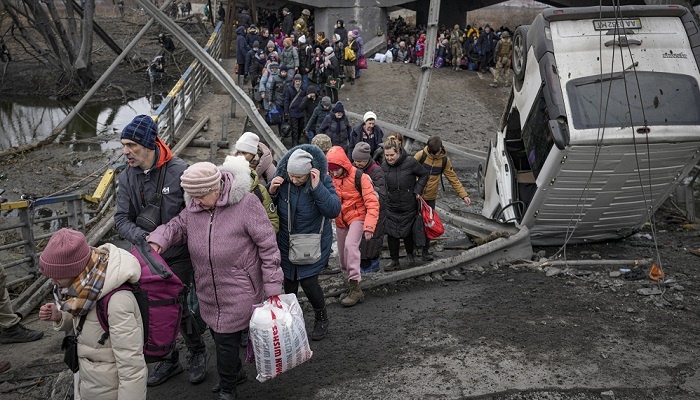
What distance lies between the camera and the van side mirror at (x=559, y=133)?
7.47 m

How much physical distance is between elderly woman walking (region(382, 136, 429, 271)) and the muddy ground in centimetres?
87

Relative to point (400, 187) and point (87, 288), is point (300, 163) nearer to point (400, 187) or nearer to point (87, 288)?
point (87, 288)

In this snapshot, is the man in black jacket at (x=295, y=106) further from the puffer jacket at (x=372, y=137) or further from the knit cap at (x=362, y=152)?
the knit cap at (x=362, y=152)

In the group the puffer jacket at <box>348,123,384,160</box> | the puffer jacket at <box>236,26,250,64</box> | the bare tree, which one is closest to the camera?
the puffer jacket at <box>348,123,384,160</box>

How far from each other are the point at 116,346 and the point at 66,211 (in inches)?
291

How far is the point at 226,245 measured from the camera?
14.4 feet

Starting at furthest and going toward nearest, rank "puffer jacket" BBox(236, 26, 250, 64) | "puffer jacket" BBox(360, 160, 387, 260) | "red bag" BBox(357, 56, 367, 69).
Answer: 1. "red bag" BBox(357, 56, 367, 69)
2. "puffer jacket" BBox(236, 26, 250, 64)
3. "puffer jacket" BBox(360, 160, 387, 260)

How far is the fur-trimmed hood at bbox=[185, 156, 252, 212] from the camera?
437 cm

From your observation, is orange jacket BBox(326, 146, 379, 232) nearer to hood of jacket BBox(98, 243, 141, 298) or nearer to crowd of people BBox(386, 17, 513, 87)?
hood of jacket BBox(98, 243, 141, 298)

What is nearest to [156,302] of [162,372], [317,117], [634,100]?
[162,372]

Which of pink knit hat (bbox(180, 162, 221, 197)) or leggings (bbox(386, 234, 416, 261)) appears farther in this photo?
leggings (bbox(386, 234, 416, 261))

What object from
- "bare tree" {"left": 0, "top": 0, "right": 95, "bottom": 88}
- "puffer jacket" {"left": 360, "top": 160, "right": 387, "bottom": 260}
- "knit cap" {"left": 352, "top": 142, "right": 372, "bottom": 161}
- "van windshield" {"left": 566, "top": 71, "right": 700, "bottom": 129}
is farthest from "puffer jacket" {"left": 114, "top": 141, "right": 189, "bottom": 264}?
"bare tree" {"left": 0, "top": 0, "right": 95, "bottom": 88}

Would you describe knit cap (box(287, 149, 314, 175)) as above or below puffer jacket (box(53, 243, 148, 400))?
above

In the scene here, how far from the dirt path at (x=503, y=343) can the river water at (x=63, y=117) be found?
1427 cm
